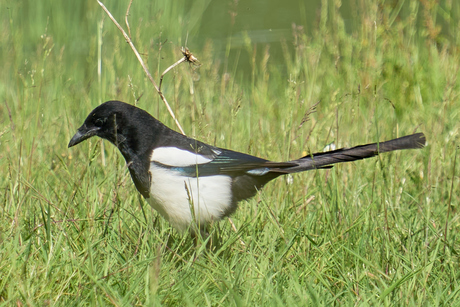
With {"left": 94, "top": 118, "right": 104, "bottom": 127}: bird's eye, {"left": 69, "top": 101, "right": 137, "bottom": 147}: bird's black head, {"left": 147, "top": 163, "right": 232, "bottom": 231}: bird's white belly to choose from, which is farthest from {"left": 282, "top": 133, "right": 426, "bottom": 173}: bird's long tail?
{"left": 94, "top": 118, "right": 104, "bottom": 127}: bird's eye

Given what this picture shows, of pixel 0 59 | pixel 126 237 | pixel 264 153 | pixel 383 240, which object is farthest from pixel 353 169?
pixel 0 59

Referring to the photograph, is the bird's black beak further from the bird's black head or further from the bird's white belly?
the bird's white belly

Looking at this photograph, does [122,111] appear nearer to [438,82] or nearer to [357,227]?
[357,227]

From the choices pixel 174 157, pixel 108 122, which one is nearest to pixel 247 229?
pixel 174 157

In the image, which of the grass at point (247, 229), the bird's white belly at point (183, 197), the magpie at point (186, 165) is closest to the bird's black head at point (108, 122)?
the magpie at point (186, 165)

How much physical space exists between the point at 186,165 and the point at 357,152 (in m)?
0.73

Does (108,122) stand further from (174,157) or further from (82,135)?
(174,157)

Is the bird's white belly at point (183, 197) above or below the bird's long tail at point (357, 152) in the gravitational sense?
below

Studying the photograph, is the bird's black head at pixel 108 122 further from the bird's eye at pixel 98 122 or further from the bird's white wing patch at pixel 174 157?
the bird's white wing patch at pixel 174 157

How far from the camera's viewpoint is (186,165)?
257 cm

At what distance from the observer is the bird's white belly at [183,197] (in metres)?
2.49

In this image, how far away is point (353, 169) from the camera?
320cm

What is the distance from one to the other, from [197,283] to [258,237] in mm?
580

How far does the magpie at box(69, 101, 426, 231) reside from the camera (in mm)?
2514
